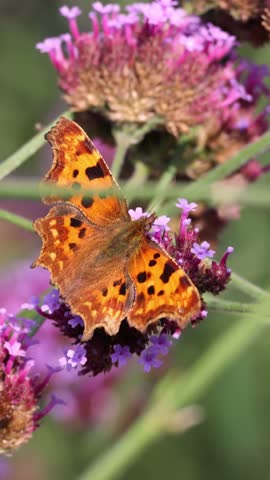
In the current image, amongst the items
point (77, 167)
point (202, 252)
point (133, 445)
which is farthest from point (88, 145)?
point (133, 445)

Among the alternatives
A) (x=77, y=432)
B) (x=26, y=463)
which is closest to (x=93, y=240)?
(x=77, y=432)

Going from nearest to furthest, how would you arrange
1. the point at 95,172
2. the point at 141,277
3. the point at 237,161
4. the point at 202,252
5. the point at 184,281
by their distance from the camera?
the point at 184,281 < the point at 141,277 < the point at 202,252 < the point at 95,172 < the point at 237,161

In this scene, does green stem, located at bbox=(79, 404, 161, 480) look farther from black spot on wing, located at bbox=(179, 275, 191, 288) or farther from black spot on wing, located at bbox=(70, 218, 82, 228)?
black spot on wing, located at bbox=(179, 275, 191, 288)

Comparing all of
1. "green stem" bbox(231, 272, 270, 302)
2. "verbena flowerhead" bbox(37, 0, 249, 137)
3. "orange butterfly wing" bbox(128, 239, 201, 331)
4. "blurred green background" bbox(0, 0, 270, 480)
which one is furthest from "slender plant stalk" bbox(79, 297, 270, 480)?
"blurred green background" bbox(0, 0, 270, 480)

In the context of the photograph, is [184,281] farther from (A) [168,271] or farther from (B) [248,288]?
(B) [248,288]

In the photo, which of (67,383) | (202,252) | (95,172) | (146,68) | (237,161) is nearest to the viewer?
(202,252)

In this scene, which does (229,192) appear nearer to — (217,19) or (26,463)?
(217,19)
